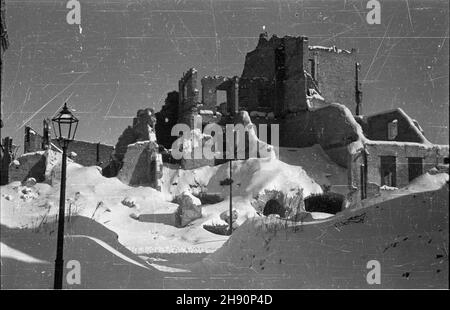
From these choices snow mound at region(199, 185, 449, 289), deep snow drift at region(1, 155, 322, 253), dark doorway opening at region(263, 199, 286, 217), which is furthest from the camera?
dark doorway opening at region(263, 199, 286, 217)

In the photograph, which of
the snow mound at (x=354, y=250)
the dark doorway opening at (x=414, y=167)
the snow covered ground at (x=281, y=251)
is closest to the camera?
the snow mound at (x=354, y=250)

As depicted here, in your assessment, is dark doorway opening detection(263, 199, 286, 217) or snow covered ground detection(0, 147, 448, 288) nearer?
snow covered ground detection(0, 147, 448, 288)

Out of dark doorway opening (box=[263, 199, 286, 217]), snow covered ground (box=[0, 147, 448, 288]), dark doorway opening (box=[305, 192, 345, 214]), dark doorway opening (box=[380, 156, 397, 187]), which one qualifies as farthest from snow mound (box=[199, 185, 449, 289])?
dark doorway opening (box=[380, 156, 397, 187])

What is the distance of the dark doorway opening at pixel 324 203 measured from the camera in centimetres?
2812

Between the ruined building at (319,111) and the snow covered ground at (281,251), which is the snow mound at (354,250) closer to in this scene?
the snow covered ground at (281,251)

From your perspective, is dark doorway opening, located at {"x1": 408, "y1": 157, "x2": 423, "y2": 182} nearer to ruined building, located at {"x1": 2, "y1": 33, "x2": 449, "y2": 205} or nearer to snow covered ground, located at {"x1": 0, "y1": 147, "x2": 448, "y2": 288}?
ruined building, located at {"x1": 2, "y1": 33, "x2": 449, "y2": 205}

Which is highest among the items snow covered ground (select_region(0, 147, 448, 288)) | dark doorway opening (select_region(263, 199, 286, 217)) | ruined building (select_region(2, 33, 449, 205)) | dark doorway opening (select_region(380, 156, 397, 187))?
ruined building (select_region(2, 33, 449, 205))

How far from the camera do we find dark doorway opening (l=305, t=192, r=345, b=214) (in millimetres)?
28125

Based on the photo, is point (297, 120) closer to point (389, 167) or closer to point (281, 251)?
point (389, 167)

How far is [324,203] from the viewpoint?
1120 inches

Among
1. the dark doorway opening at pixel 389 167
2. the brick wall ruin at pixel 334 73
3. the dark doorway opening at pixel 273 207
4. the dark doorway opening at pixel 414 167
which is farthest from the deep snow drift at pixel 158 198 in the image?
the brick wall ruin at pixel 334 73

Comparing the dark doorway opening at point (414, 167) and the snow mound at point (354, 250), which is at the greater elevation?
the dark doorway opening at point (414, 167)

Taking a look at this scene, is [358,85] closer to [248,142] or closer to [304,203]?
[248,142]

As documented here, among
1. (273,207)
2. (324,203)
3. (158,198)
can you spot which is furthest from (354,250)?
(158,198)
